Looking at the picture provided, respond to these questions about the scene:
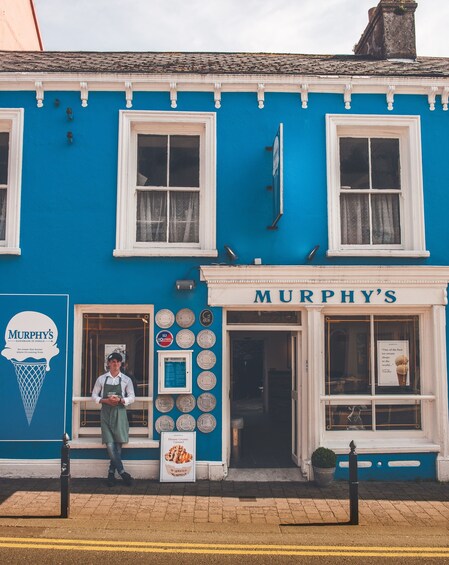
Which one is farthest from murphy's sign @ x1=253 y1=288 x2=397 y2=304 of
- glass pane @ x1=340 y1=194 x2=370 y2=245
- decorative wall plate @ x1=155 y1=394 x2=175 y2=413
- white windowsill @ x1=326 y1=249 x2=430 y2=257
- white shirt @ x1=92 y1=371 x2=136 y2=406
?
white shirt @ x1=92 y1=371 x2=136 y2=406

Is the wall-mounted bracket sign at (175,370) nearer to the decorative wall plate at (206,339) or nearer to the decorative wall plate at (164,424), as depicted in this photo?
the decorative wall plate at (206,339)

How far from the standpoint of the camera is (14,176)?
8.98 m

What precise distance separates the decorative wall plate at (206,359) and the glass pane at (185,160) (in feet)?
9.80

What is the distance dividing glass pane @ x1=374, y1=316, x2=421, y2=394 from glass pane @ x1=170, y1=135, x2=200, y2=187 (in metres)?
4.09

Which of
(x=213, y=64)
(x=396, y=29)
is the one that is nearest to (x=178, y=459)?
(x=213, y=64)

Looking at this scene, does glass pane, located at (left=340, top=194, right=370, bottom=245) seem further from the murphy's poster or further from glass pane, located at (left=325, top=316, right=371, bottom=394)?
the murphy's poster

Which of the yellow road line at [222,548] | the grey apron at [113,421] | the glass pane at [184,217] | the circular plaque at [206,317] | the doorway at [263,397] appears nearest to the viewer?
the yellow road line at [222,548]

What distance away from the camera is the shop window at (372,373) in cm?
897

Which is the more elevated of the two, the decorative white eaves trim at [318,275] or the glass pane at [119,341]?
the decorative white eaves trim at [318,275]

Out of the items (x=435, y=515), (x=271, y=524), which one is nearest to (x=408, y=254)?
(x=435, y=515)

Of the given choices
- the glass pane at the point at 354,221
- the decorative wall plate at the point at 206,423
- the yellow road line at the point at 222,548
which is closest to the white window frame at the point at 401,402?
the glass pane at the point at 354,221

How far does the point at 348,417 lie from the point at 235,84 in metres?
6.07

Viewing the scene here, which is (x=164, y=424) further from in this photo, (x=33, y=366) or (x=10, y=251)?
(x=10, y=251)

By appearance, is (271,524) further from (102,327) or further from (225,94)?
(225,94)
